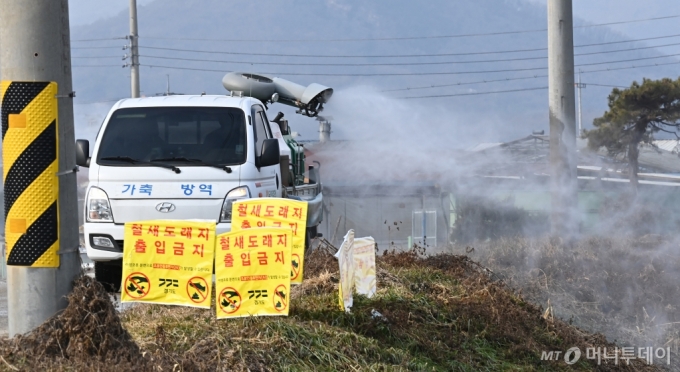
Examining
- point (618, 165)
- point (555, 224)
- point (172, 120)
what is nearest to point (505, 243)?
point (555, 224)

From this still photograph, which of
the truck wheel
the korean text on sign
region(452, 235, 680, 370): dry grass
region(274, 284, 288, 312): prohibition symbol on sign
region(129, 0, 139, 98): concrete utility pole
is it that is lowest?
region(452, 235, 680, 370): dry grass

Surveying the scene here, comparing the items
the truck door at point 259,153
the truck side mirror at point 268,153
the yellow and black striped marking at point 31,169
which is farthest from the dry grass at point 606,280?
the yellow and black striped marking at point 31,169

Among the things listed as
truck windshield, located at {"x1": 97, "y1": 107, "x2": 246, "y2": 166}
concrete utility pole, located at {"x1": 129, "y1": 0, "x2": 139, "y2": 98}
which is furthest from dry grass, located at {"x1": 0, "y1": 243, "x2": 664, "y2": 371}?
concrete utility pole, located at {"x1": 129, "y1": 0, "x2": 139, "y2": 98}

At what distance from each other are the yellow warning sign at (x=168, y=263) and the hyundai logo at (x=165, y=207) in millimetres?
2926

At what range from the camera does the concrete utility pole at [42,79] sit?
531cm

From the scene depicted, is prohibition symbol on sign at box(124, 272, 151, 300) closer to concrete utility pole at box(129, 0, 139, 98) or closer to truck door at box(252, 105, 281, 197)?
truck door at box(252, 105, 281, 197)

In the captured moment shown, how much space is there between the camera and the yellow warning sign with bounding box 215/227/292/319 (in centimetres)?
673

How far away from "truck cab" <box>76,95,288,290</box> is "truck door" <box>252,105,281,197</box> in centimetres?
1

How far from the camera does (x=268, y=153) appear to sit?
1029 cm

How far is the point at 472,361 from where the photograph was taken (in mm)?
7297

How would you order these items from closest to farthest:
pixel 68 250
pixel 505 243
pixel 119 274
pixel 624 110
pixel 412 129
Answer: pixel 68 250 < pixel 119 274 < pixel 505 243 < pixel 412 129 < pixel 624 110

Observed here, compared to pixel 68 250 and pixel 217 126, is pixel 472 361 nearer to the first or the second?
pixel 68 250

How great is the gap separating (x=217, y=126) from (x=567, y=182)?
7.53m

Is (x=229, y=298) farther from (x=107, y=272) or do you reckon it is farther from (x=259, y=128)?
(x=259, y=128)
